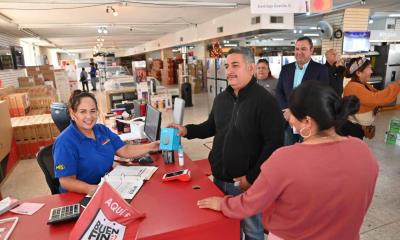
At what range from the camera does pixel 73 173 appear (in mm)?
1827

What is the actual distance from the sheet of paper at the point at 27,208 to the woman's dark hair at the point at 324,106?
1645 mm

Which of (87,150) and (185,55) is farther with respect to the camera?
(185,55)

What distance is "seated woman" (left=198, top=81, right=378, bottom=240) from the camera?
1.01m

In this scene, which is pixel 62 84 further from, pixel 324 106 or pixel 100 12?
pixel 324 106

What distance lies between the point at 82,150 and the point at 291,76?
8.22ft

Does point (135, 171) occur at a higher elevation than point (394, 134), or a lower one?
higher

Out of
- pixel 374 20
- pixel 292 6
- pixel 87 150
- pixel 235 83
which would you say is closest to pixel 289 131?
pixel 292 6

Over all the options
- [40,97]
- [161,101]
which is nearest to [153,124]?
[161,101]

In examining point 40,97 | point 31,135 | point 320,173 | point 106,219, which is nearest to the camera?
point 320,173

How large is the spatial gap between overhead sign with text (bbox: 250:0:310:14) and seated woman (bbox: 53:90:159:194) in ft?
7.29

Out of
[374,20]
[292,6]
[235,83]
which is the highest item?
[374,20]

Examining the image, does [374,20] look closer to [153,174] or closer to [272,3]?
[272,3]

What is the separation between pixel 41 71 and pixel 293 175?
11.5 m

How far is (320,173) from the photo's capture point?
100 centimetres
